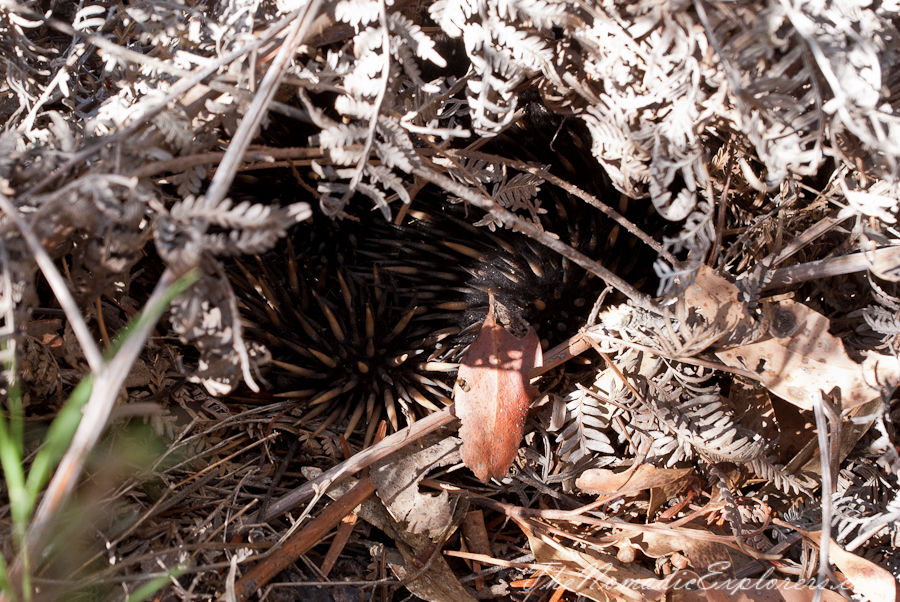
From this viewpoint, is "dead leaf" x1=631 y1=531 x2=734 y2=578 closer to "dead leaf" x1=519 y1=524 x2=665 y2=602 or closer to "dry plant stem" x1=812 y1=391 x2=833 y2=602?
"dead leaf" x1=519 y1=524 x2=665 y2=602

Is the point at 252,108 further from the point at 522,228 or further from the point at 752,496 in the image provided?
the point at 752,496

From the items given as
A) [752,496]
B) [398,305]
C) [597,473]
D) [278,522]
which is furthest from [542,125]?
[278,522]

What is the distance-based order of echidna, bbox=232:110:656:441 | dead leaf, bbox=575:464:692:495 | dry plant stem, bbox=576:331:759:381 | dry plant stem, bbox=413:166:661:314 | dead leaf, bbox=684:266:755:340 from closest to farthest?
dry plant stem, bbox=413:166:661:314 → dead leaf, bbox=684:266:755:340 → dry plant stem, bbox=576:331:759:381 → dead leaf, bbox=575:464:692:495 → echidna, bbox=232:110:656:441

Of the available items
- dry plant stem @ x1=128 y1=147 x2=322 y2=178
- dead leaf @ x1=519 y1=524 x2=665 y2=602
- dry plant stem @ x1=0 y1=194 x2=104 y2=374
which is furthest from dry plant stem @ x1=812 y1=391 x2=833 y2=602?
dry plant stem @ x1=0 y1=194 x2=104 y2=374

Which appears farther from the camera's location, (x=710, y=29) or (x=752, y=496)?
(x=752, y=496)

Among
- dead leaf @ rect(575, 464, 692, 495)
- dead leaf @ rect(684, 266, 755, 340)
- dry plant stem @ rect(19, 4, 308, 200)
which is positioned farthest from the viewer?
dead leaf @ rect(575, 464, 692, 495)

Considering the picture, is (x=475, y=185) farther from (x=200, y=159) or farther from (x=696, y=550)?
(x=696, y=550)
